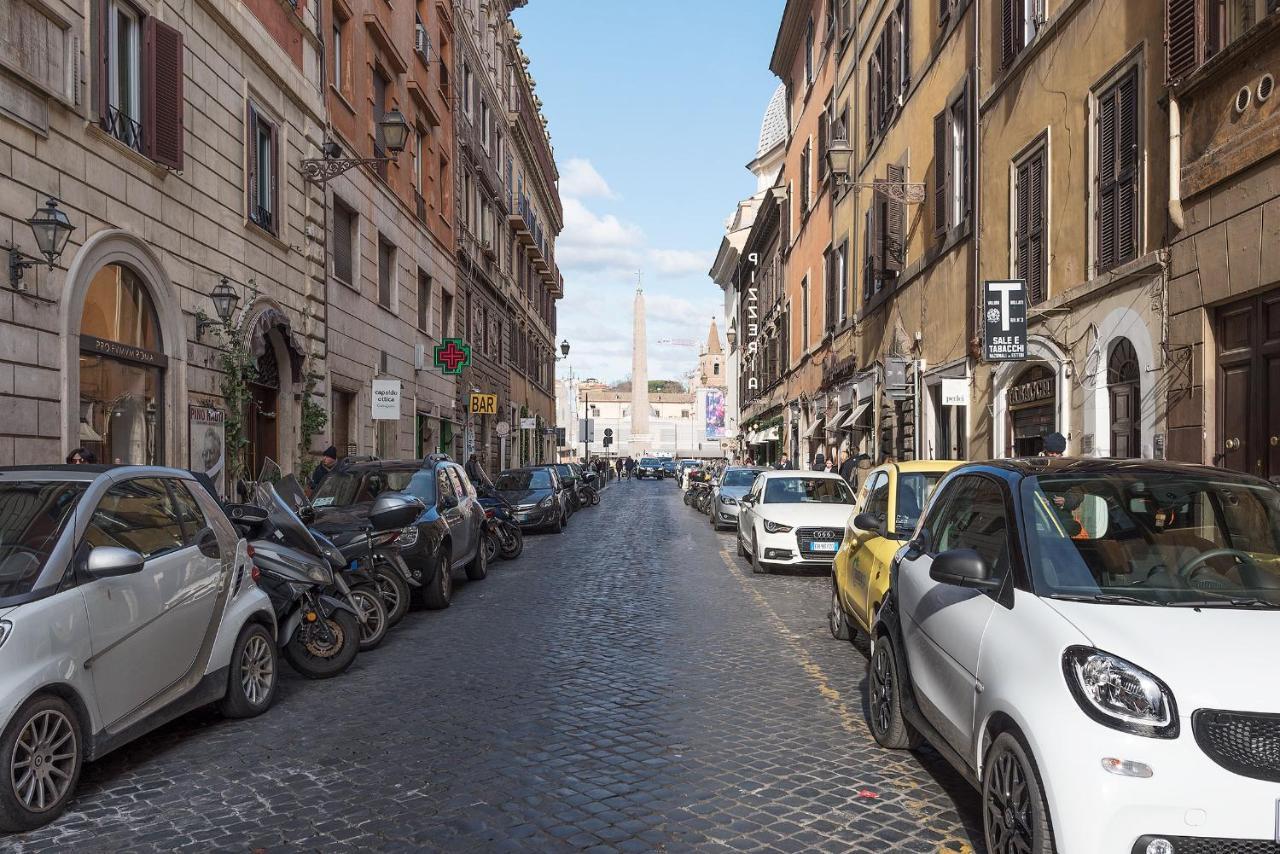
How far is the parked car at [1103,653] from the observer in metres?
3.06

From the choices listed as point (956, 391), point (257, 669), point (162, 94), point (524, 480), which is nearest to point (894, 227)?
point (956, 391)

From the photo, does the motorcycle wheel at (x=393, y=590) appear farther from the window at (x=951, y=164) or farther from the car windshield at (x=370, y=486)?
the window at (x=951, y=164)

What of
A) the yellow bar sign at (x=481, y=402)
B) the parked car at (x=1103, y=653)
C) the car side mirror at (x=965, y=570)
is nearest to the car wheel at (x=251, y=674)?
the parked car at (x=1103, y=653)

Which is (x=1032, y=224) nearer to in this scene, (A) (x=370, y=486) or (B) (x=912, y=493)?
(B) (x=912, y=493)

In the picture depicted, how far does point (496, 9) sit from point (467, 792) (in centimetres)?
4007

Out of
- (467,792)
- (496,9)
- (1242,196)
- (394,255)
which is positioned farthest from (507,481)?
(496,9)

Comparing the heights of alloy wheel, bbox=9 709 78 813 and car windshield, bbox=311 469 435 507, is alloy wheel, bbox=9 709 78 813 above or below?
below

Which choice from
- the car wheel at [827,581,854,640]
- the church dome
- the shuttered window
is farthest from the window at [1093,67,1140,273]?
the church dome

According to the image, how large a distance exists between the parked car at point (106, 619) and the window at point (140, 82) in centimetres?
784

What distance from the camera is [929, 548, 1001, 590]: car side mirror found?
403 cm

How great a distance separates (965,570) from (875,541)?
361 cm

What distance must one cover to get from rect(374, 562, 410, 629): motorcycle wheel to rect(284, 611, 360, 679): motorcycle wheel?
1.84 meters

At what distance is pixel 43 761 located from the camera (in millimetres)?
4418

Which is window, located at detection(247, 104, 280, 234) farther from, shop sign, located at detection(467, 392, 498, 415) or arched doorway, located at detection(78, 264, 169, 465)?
shop sign, located at detection(467, 392, 498, 415)
